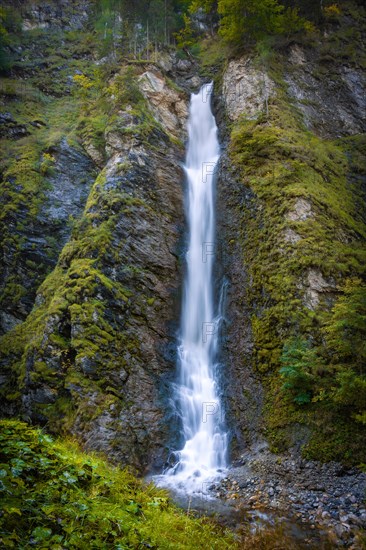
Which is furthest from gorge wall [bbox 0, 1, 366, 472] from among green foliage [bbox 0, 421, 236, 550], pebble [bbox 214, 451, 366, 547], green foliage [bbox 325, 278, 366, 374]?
green foliage [bbox 0, 421, 236, 550]

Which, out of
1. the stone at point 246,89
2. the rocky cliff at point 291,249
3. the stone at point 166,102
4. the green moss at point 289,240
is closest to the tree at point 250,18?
the stone at point 246,89

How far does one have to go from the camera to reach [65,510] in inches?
132

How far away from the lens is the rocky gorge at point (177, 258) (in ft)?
26.3

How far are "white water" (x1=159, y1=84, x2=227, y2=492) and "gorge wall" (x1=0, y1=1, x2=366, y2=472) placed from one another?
0.42m

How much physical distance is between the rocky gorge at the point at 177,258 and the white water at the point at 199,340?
0.38 meters

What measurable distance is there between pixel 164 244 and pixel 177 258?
2.51 ft

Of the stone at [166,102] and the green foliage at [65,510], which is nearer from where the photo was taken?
the green foliage at [65,510]

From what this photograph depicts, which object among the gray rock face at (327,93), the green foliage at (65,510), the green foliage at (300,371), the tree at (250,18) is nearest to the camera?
the green foliage at (65,510)

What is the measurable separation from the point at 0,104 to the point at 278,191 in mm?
17153

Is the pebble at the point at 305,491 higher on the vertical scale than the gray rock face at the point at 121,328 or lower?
lower

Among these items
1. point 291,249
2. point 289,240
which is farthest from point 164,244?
point 291,249

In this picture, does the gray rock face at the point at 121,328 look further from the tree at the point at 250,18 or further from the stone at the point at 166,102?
the tree at the point at 250,18

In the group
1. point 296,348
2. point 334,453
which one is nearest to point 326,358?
point 296,348

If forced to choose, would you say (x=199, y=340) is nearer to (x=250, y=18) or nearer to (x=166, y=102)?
(x=166, y=102)
